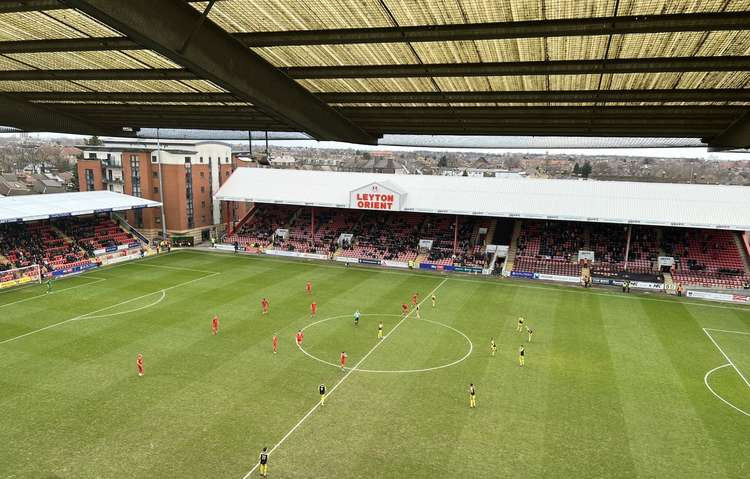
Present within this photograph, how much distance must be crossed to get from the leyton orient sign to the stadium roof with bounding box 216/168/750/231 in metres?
0.16

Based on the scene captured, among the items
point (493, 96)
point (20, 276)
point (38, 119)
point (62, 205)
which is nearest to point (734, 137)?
point (493, 96)

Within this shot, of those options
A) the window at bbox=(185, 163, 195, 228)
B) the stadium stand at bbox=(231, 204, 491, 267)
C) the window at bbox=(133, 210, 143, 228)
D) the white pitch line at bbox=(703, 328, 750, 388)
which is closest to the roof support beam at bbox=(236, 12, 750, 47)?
the white pitch line at bbox=(703, 328, 750, 388)

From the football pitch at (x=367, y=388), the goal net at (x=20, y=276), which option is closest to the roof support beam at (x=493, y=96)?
the football pitch at (x=367, y=388)

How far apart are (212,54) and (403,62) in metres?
5.50

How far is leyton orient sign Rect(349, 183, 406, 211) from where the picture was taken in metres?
49.8

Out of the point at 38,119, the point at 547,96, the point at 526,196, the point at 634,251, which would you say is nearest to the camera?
the point at 547,96

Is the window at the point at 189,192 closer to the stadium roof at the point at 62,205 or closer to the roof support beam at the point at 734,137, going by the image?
the stadium roof at the point at 62,205

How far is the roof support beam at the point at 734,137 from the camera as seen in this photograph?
17.6 meters

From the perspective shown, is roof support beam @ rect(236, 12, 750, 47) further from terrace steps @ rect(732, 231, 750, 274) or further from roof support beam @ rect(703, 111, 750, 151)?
terrace steps @ rect(732, 231, 750, 274)

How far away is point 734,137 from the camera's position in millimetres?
19031

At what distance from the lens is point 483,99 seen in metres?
17.3

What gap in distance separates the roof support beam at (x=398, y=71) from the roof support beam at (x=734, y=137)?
6.44 metres

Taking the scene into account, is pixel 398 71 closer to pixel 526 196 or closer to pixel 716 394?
pixel 716 394

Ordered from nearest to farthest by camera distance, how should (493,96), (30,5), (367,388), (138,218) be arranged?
(30,5)
(493,96)
(367,388)
(138,218)
